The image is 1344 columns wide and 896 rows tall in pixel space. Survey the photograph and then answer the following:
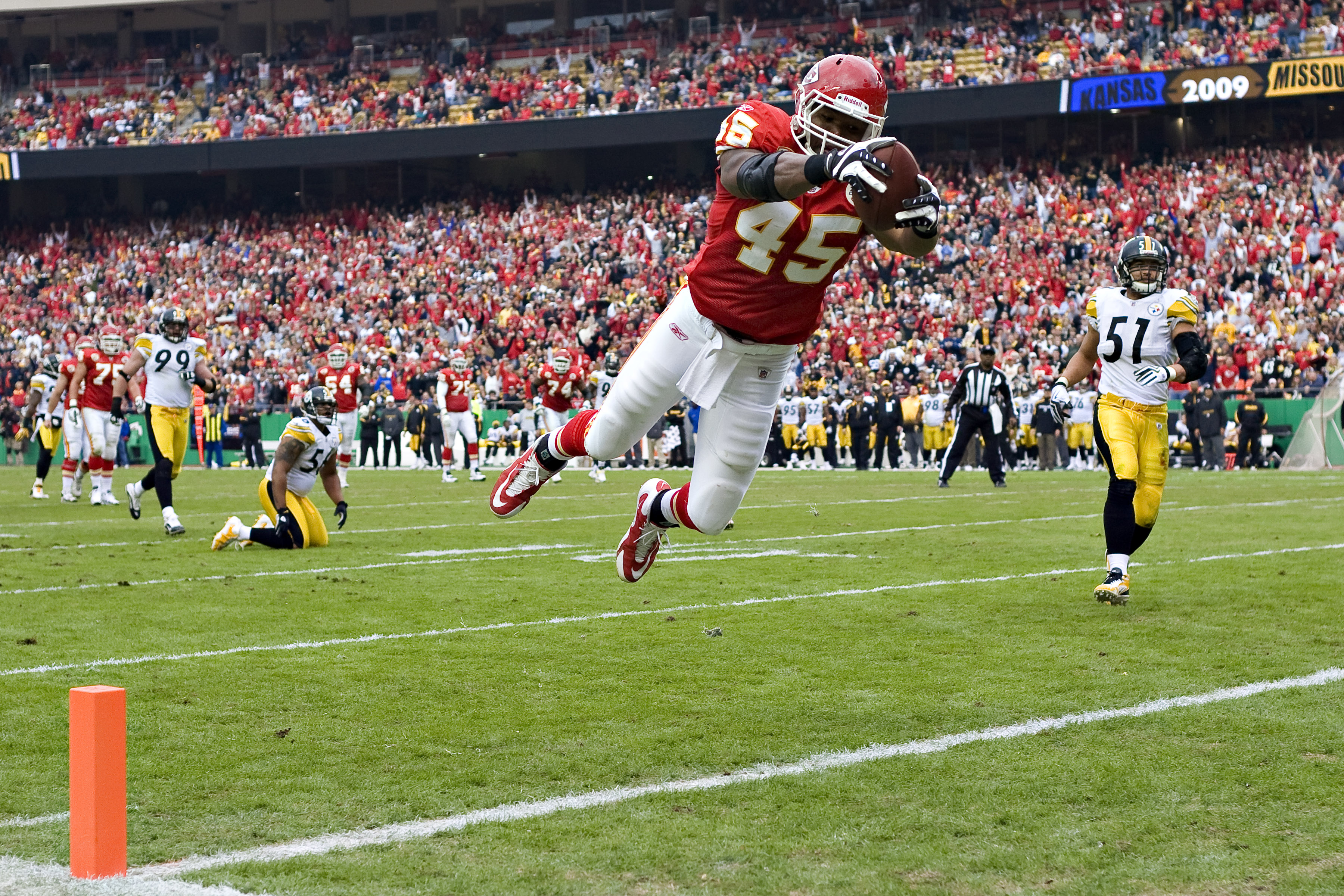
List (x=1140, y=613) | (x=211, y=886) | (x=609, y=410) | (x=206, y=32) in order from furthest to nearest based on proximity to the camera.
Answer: (x=206, y=32) → (x=1140, y=613) → (x=609, y=410) → (x=211, y=886)

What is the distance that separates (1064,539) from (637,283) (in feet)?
68.0

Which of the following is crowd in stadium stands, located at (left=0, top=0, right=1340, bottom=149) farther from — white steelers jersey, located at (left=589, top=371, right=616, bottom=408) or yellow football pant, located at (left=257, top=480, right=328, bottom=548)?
yellow football pant, located at (left=257, top=480, right=328, bottom=548)

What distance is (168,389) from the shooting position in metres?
11.8

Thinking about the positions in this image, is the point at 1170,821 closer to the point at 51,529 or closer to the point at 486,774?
the point at 486,774

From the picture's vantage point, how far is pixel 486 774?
405cm

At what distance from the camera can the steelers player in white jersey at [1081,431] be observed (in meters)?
22.9

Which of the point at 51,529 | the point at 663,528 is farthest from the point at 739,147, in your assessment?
the point at 51,529

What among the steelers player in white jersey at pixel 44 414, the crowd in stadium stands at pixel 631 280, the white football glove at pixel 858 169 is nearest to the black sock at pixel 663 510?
the white football glove at pixel 858 169

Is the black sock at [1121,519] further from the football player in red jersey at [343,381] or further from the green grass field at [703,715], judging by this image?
the football player in red jersey at [343,381]

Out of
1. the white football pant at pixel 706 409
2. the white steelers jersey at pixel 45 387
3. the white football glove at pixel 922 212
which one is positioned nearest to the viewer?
the white football glove at pixel 922 212

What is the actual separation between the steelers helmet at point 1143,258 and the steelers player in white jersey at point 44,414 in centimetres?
1252

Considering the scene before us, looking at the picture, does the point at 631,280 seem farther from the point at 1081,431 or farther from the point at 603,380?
the point at 603,380

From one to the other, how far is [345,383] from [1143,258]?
11.0 metres

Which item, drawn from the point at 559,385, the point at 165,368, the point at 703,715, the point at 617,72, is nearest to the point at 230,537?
the point at 165,368
